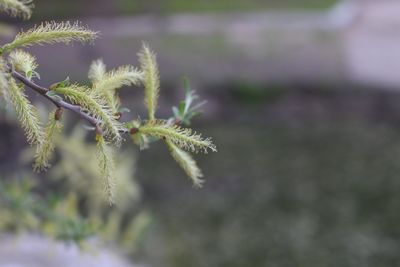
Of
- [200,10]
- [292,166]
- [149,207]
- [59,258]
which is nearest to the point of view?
[59,258]

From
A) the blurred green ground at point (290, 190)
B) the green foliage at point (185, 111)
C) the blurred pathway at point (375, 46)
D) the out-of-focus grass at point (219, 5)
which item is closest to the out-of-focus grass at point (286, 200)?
the blurred green ground at point (290, 190)

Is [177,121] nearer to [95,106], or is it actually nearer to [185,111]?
[185,111]

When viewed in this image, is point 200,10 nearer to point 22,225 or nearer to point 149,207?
point 149,207

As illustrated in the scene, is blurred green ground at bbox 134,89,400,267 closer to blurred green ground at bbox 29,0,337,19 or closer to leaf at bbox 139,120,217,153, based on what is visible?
blurred green ground at bbox 29,0,337,19

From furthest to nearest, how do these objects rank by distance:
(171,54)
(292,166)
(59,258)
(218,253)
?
(171,54)
(292,166)
(218,253)
(59,258)

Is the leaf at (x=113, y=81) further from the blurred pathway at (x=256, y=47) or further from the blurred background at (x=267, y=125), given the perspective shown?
the blurred pathway at (x=256, y=47)

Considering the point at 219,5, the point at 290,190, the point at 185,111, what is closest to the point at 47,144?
the point at 185,111

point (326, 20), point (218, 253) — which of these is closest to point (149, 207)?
point (218, 253)
